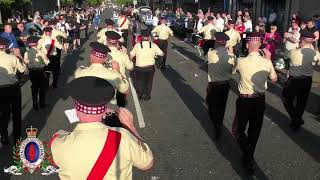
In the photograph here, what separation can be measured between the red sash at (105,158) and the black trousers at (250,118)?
3688 millimetres

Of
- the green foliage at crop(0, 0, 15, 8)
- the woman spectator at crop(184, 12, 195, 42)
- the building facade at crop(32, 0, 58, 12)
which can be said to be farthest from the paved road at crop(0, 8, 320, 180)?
the building facade at crop(32, 0, 58, 12)

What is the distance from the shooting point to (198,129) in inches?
323

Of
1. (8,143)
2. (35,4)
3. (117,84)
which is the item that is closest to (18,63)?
(8,143)

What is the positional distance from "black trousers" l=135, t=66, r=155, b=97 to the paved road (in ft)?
1.06

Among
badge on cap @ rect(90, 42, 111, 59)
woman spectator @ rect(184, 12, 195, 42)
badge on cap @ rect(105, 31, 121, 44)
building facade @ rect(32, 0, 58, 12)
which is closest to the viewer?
badge on cap @ rect(90, 42, 111, 59)

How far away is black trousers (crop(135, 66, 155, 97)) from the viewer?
1032 centimetres

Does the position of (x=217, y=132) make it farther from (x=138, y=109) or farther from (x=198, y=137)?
(x=138, y=109)

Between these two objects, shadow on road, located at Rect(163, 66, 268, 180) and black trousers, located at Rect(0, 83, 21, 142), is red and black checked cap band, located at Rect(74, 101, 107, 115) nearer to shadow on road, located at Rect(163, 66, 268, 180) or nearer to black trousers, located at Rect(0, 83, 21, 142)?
shadow on road, located at Rect(163, 66, 268, 180)

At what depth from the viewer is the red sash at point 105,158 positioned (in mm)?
2629

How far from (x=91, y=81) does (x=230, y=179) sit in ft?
12.2

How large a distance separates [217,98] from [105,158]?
16.4 ft

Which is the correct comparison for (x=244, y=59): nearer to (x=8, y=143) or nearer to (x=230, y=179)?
(x=230, y=179)

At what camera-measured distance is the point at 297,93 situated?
7824mm

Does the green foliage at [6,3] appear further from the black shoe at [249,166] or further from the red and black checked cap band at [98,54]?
the black shoe at [249,166]
